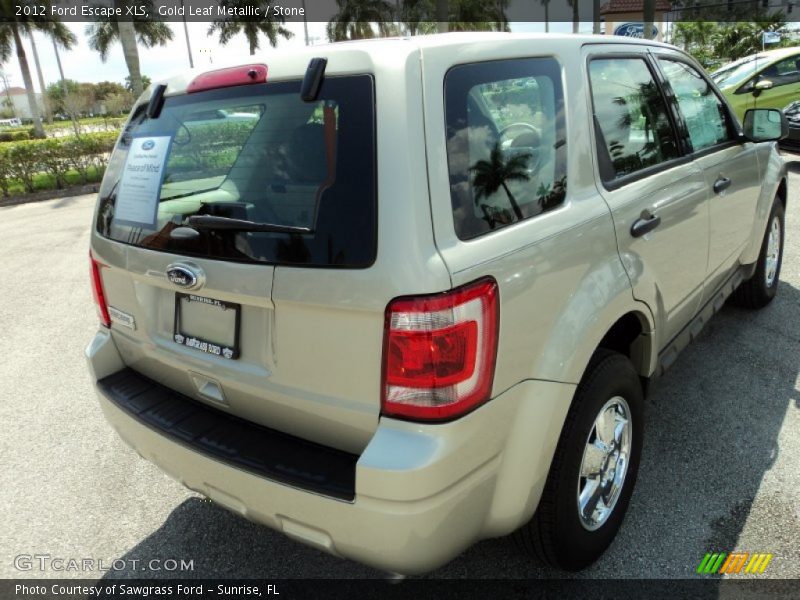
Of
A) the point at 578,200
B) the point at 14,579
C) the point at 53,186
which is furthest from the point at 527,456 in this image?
the point at 53,186

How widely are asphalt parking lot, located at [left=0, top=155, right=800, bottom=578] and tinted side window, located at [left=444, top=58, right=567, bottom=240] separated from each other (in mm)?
1402

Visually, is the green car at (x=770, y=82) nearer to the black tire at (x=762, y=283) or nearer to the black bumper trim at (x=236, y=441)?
the black tire at (x=762, y=283)

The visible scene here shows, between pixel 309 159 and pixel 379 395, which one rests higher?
pixel 309 159

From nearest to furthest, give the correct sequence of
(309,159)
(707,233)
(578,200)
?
(309,159) < (578,200) < (707,233)

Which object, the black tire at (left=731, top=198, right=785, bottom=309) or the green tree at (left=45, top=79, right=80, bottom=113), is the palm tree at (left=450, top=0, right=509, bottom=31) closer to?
the black tire at (left=731, top=198, right=785, bottom=309)

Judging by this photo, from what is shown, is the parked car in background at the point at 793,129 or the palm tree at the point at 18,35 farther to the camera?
the palm tree at the point at 18,35

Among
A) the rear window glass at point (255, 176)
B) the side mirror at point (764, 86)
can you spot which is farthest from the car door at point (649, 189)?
the side mirror at point (764, 86)

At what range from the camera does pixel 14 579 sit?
2488 millimetres

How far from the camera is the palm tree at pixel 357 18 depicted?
48000 millimetres

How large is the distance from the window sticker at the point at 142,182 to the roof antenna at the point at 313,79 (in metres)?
0.74

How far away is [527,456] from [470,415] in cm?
31

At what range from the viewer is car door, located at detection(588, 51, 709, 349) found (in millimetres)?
2344

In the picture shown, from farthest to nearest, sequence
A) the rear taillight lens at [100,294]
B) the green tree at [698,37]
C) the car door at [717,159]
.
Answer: the green tree at [698,37], the car door at [717,159], the rear taillight lens at [100,294]

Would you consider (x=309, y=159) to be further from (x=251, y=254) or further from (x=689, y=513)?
(x=689, y=513)
